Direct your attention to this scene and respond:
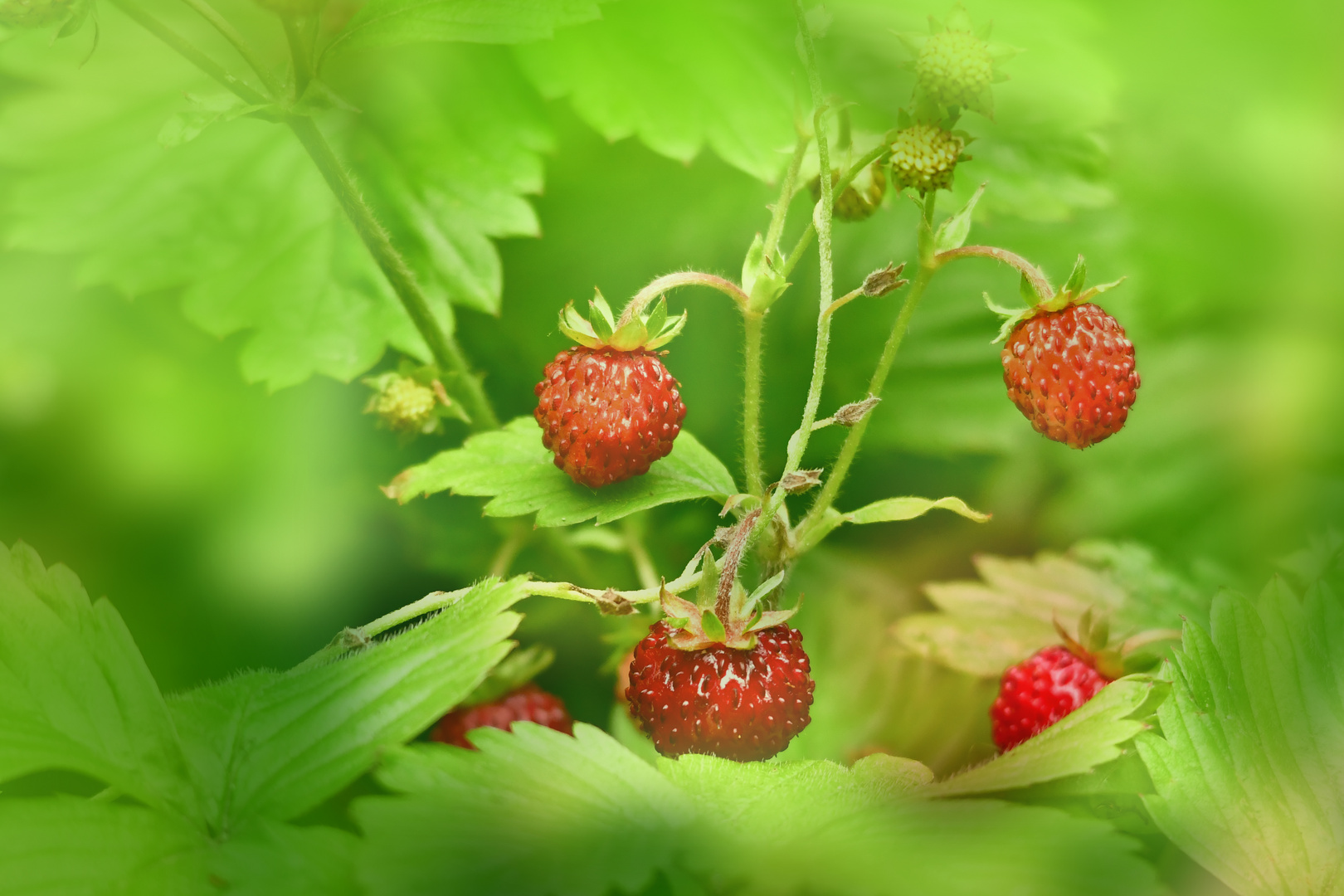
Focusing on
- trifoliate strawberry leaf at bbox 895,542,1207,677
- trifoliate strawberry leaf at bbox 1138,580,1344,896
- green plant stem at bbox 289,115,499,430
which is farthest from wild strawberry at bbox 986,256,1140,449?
green plant stem at bbox 289,115,499,430

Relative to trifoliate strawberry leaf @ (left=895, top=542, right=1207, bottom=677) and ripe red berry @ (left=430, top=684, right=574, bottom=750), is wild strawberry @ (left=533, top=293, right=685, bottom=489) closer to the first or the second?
ripe red berry @ (left=430, top=684, right=574, bottom=750)

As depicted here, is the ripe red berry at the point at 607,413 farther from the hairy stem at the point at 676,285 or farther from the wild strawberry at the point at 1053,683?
the wild strawberry at the point at 1053,683

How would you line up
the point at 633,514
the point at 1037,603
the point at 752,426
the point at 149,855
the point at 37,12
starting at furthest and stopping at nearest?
the point at 1037,603 → the point at 633,514 → the point at 752,426 → the point at 37,12 → the point at 149,855

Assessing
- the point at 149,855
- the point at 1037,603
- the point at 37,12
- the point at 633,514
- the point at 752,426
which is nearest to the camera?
the point at 149,855

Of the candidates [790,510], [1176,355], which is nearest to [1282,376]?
[1176,355]

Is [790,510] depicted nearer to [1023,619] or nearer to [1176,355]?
[1023,619]

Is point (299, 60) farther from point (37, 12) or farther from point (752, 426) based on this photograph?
point (752, 426)

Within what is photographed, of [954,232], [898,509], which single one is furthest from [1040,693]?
[954,232]
